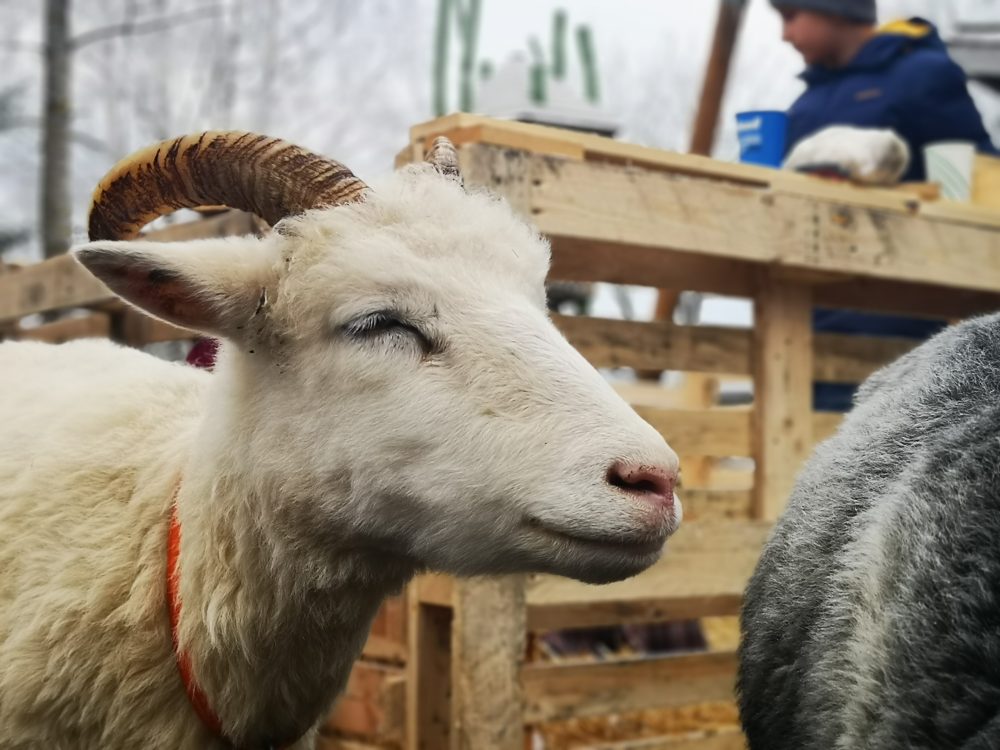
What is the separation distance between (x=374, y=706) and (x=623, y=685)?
0.91 metres

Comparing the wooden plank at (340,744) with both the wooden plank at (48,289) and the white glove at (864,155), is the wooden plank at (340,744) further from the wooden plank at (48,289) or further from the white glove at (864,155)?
the white glove at (864,155)

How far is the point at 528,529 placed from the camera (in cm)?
196

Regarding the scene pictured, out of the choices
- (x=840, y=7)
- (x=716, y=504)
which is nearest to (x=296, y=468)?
(x=716, y=504)

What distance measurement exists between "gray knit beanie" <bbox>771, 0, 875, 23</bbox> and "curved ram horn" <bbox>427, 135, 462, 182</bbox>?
3707 millimetres

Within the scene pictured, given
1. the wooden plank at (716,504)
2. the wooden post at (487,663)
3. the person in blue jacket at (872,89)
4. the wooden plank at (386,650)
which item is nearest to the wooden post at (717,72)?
the person in blue jacket at (872,89)

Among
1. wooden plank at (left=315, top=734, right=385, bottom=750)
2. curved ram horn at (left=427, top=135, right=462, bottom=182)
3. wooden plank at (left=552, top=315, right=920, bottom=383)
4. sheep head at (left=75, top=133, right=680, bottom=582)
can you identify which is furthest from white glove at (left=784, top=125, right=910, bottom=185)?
wooden plank at (left=315, top=734, right=385, bottom=750)

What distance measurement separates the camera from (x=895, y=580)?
5.78ft

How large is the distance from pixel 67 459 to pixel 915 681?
188 centimetres

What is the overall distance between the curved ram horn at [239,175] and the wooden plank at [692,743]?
223cm

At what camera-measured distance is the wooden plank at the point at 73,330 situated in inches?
196

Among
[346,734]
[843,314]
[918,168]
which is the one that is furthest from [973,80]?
[346,734]

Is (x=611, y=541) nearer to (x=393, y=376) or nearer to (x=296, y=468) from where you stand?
(x=393, y=376)

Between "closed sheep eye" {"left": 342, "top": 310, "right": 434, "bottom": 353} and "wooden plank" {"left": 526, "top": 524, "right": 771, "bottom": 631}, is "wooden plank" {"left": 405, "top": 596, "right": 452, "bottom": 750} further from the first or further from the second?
"closed sheep eye" {"left": 342, "top": 310, "right": 434, "bottom": 353}

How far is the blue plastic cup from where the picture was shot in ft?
14.4
